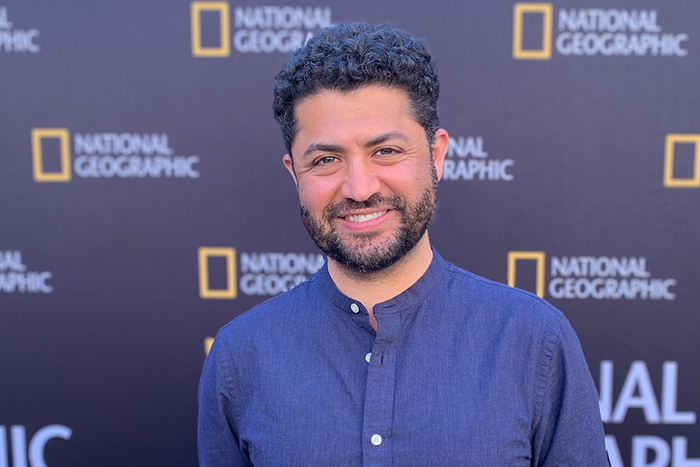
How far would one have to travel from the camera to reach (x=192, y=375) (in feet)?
6.92

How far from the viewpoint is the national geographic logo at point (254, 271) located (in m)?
2.06

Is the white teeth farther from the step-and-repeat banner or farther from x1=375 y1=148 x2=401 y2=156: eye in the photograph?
the step-and-repeat banner

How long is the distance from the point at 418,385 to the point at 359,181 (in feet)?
1.40

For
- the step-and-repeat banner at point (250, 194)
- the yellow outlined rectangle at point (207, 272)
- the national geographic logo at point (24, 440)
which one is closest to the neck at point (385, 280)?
the step-and-repeat banner at point (250, 194)

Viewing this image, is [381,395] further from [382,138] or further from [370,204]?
[382,138]

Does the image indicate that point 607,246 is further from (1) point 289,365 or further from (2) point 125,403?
(2) point 125,403

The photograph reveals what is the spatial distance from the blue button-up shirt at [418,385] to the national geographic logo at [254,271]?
933 mm

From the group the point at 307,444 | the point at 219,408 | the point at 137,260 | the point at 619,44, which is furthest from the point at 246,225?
the point at 619,44

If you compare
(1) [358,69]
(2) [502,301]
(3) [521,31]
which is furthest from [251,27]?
(2) [502,301]

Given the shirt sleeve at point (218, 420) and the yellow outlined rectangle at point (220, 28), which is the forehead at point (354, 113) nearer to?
the shirt sleeve at point (218, 420)

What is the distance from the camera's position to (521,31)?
1.93m

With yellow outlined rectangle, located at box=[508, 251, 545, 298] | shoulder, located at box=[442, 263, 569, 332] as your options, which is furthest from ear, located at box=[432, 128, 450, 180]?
yellow outlined rectangle, located at box=[508, 251, 545, 298]

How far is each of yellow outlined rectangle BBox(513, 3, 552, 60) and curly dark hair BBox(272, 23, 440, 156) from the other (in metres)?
0.99

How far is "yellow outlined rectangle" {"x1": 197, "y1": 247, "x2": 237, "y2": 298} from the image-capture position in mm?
2061
